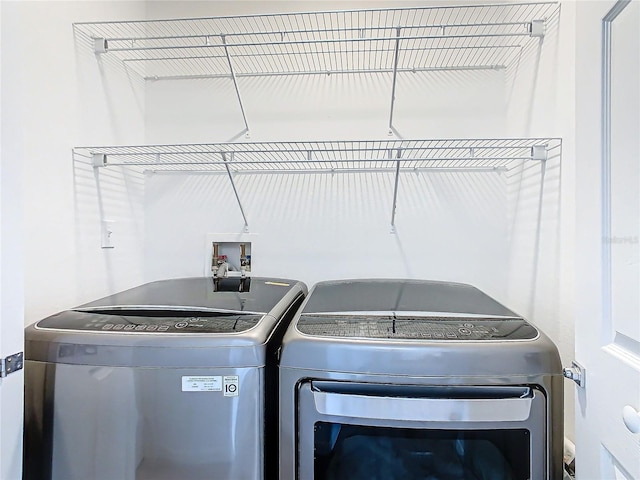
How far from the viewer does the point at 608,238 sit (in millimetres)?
693

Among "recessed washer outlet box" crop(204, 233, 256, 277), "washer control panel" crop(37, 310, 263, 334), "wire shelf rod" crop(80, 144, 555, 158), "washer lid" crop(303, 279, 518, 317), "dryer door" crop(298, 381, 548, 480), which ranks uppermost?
"wire shelf rod" crop(80, 144, 555, 158)

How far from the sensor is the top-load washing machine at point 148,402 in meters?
0.84

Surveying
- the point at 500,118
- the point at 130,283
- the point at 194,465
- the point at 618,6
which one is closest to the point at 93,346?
the point at 194,465

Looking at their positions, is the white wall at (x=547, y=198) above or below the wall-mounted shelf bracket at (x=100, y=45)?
below

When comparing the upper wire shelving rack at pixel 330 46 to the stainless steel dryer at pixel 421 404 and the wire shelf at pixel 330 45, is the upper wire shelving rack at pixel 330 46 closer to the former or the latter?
the wire shelf at pixel 330 45

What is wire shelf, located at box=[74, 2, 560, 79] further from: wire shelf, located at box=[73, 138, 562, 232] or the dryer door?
the dryer door

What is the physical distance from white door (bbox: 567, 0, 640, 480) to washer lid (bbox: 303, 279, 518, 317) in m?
0.29

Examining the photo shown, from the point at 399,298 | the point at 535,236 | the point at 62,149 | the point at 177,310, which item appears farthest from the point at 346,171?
the point at 62,149

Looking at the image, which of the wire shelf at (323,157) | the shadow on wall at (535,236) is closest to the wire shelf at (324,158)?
the wire shelf at (323,157)

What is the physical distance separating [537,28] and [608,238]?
1.03 meters

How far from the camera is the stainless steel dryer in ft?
2.61

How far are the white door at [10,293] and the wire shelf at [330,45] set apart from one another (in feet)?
3.05

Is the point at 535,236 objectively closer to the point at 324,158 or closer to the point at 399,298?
the point at 399,298

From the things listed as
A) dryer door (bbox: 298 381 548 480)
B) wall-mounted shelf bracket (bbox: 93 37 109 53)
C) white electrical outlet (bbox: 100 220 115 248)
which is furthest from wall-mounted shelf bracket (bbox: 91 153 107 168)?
dryer door (bbox: 298 381 548 480)
